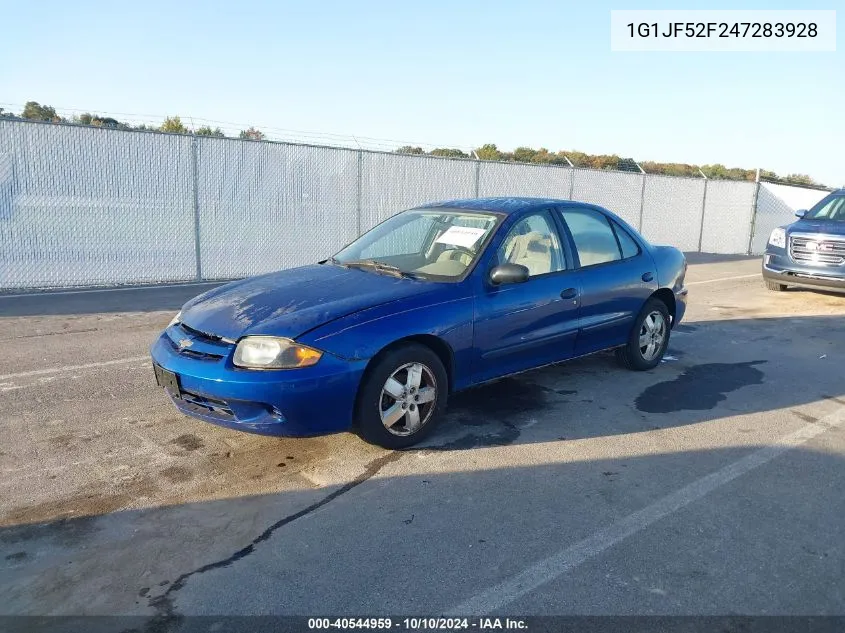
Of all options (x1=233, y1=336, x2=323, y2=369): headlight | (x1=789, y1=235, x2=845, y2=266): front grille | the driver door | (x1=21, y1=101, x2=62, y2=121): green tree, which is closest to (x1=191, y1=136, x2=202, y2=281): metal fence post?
(x1=21, y1=101, x2=62, y2=121): green tree

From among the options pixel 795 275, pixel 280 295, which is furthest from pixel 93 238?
pixel 795 275

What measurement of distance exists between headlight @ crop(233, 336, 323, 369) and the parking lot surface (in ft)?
2.16

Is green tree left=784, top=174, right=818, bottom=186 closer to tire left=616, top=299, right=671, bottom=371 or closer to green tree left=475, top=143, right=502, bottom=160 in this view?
green tree left=475, top=143, right=502, bottom=160

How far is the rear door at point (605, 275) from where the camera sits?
5.11 meters

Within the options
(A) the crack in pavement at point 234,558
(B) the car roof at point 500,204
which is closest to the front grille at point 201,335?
(A) the crack in pavement at point 234,558

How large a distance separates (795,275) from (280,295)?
9222 millimetres

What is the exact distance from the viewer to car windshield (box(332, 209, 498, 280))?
4.50 m

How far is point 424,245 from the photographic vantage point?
4.95 m

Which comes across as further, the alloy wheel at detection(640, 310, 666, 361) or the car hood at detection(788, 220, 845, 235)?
the car hood at detection(788, 220, 845, 235)

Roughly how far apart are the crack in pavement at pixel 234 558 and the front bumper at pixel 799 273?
28.3 ft

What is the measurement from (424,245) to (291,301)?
52.9 inches

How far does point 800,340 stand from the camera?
743 cm

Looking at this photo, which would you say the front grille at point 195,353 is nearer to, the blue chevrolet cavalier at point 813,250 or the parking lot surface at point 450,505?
the parking lot surface at point 450,505

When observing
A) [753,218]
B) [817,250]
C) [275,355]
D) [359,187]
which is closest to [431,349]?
[275,355]
